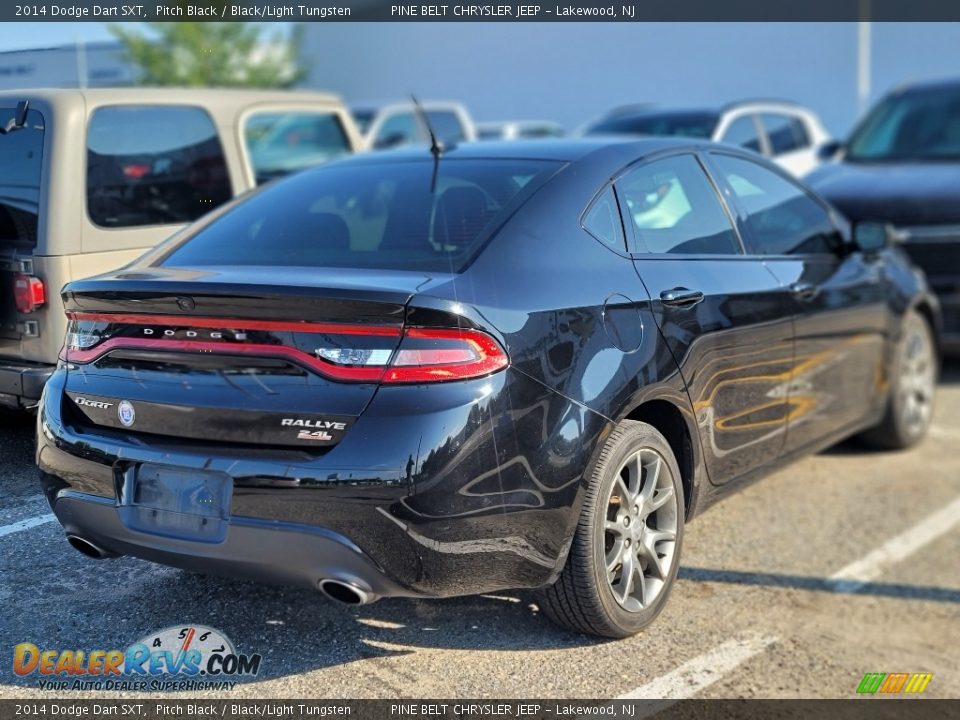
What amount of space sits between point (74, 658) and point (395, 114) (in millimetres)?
10708

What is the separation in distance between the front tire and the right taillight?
1.92ft

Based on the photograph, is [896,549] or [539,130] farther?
[539,130]

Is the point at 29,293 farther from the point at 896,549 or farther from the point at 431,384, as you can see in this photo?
the point at 896,549

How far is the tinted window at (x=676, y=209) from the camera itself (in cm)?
384

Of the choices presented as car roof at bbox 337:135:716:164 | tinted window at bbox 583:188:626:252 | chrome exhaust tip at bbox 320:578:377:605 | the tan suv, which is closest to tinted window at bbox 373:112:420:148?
the tan suv

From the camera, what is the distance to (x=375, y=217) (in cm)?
381

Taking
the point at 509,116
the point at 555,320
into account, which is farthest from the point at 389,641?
the point at 509,116

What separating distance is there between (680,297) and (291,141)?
421 centimetres

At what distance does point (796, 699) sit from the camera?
3.37 metres

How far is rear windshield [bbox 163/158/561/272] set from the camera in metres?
3.42

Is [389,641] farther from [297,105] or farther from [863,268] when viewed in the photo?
[297,105]

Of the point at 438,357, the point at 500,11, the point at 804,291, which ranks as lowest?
the point at 804,291

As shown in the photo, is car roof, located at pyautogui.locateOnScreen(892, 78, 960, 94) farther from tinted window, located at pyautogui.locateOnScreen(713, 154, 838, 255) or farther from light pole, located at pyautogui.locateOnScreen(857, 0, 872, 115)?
light pole, located at pyautogui.locateOnScreen(857, 0, 872, 115)

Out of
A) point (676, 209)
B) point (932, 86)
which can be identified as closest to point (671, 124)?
point (932, 86)
